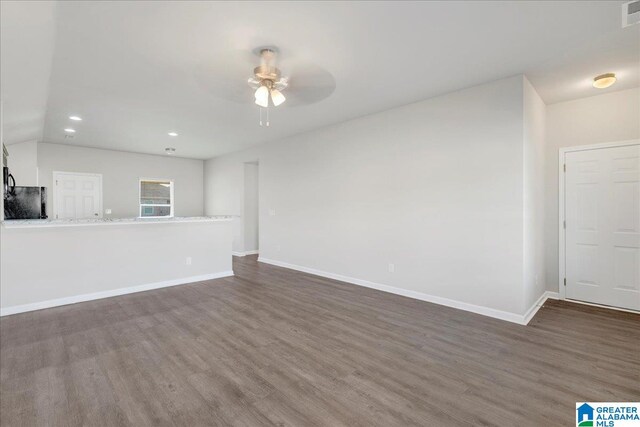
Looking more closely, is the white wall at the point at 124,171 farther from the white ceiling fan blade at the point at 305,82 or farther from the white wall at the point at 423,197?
the white ceiling fan blade at the point at 305,82

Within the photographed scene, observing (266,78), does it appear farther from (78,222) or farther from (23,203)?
(23,203)

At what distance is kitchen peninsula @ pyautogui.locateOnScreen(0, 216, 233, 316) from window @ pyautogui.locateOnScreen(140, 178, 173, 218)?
364 cm

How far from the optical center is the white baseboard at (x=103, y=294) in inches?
136

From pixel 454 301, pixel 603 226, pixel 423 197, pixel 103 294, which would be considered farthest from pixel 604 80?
pixel 103 294

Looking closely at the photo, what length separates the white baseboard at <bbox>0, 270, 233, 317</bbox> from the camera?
11.4 ft

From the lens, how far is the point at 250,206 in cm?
751

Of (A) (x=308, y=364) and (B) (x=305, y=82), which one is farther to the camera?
(B) (x=305, y=82)

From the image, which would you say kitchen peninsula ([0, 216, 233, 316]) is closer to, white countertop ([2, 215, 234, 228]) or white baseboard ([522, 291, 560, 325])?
white countertop ([2, 215, 234, 228])

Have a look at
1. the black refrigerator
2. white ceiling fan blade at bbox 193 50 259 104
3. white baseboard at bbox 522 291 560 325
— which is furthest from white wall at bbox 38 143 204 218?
white baseboard at bbox 522 291 560 325

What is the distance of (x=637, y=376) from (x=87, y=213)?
9.13m

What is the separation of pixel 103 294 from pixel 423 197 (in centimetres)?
463

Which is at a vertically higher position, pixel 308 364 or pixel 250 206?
pixel 250 206

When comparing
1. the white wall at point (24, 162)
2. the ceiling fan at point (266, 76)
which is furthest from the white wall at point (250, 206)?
the white wall at point (24, 162)

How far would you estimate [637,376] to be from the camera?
7.16 ft
